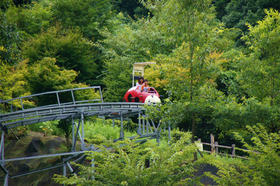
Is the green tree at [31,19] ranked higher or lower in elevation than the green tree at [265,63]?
higher

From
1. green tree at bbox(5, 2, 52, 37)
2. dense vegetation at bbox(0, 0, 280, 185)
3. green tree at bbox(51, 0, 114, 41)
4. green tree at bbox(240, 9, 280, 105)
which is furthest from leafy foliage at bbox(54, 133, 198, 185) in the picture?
green tree at bbox(51, 0, 114, 41)

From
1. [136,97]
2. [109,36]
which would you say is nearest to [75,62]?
[109,36]

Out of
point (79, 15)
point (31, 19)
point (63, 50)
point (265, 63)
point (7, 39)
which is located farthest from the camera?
point (79, 15)

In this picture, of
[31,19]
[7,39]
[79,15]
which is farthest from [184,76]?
[79,15]

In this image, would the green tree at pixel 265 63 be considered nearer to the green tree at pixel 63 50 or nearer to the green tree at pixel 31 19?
the green tree at pixel 63 50

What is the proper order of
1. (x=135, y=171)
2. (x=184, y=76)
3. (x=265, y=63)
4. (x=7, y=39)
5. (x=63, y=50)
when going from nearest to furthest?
1. (x=135, y=171)
2. (x=184, y=76)
3. (x=265, y=63)
4. (x=7, y=39)
5. (x=63, y=50)

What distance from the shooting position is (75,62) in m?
22.3

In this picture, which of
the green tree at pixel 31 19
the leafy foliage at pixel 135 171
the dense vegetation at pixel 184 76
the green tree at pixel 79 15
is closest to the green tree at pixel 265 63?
the dense vegetation at pixel 184 76

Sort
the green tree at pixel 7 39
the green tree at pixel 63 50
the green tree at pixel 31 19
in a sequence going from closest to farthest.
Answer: the green tree at pixel 7 39, the green tree at pixel 63 50, the green tree at pixel 31 19

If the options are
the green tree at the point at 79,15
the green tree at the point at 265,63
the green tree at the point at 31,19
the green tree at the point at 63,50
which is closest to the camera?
the green tree at the point at 265,63

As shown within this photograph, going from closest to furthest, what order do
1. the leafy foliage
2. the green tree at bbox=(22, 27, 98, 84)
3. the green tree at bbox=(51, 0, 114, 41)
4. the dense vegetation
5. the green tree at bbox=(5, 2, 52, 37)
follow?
the leafy foliage, the dense vegetation, the green tree at bbox=(22, 27, 98, 84), the green tree at bbox=(5, 2, 52, 37), the green tree at bbox=(51, 0, 114, 41)

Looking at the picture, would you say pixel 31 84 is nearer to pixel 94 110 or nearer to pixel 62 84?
pixel 62 84

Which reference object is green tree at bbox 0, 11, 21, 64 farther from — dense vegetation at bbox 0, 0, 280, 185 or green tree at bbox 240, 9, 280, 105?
green tree at bbox 240, 9, 280, 105

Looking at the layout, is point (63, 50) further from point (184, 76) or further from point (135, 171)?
point (135, 171)
